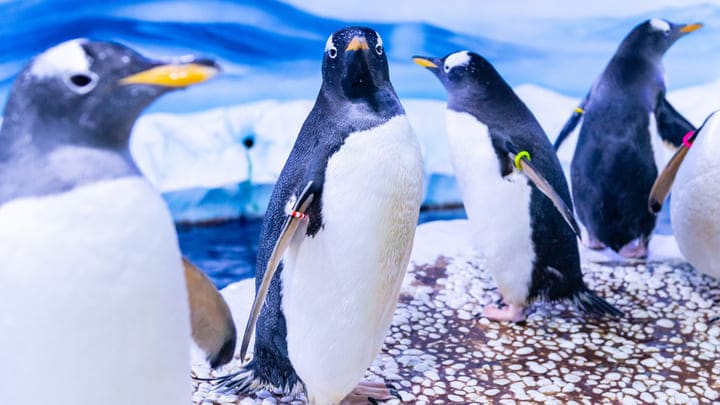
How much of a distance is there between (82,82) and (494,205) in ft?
5.58

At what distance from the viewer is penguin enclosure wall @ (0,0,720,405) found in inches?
36.3

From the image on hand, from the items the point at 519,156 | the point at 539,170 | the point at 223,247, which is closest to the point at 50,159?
the point at 519,156

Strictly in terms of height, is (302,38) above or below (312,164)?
below

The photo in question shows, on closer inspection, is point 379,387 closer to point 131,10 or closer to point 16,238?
point 16,238

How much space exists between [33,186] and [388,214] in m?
0.87

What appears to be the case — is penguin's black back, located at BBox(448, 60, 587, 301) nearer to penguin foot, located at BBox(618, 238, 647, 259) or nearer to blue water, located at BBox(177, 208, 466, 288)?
penguin foot, located at BBox(618, 238, 647, 259)

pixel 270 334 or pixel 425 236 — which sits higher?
pixel 270 334

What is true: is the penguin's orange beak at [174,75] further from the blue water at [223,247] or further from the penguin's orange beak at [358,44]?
the blue water at [223,247]

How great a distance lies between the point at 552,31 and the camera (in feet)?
17.0

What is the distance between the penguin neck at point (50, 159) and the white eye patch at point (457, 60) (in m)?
1.76

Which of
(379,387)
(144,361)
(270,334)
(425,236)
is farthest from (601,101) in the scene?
(144,361)

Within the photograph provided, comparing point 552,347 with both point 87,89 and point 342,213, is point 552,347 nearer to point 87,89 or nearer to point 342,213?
point 342,213

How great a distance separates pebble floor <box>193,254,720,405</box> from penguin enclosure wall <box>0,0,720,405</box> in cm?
1

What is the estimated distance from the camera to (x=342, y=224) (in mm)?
1607
